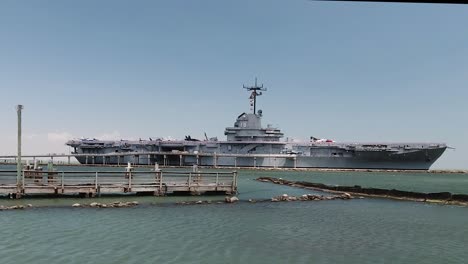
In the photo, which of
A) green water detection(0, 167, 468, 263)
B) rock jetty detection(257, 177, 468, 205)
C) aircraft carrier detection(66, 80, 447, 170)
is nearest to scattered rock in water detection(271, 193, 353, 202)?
rock jetty detection(257, 177, 468, 205)

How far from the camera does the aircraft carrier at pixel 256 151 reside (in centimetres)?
8969

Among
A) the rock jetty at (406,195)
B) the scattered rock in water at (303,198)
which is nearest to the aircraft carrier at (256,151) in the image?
the rock jetty at (406,195)

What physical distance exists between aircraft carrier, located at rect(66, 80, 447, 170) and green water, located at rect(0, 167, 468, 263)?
68909 mm

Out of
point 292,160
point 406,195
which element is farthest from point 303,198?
point 292,160

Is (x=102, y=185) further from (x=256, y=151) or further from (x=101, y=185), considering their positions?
(x=256, y=151)

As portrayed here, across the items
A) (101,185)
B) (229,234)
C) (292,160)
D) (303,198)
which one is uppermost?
(101,185)

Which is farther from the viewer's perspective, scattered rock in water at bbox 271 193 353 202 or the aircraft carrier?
the aircraft carrier

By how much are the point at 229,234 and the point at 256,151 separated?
8528 cm

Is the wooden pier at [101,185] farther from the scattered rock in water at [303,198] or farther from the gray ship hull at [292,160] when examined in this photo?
the gray ship hull at [292,160]

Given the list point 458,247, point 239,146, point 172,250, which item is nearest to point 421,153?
point 239,146

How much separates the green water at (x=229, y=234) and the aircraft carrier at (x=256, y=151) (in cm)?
6891

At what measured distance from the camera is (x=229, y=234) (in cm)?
1554

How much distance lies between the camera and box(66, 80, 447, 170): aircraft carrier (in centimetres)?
8969

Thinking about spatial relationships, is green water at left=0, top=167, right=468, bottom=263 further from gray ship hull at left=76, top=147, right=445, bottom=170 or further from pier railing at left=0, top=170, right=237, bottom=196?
gray ship hull at left=76, top=147, right=445, bottom=170
